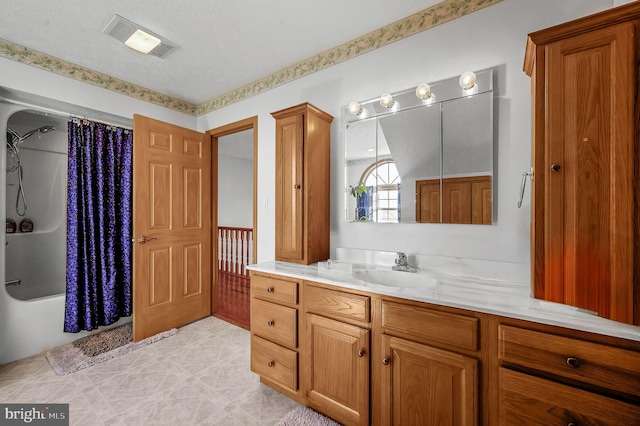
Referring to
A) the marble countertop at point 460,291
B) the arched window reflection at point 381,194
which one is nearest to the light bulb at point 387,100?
the arched window reflection at point 381,194

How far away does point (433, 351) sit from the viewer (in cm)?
124

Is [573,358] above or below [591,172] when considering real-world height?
below

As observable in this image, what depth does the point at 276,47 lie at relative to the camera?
2221 mm

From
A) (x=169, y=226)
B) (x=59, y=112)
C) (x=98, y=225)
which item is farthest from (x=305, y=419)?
(x=59, y=112)

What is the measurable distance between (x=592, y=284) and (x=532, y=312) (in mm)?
230

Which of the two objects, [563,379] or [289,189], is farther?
[289,189]

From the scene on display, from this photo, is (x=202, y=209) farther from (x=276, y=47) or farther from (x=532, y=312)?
(x=532, y=312)

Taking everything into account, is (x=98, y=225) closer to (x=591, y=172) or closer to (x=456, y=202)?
(x=456, y=202)

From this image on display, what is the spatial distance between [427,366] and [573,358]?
0.53m

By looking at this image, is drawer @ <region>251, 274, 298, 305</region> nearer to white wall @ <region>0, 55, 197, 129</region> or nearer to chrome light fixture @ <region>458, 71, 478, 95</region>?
chrome light fixture @ <region>458, 71, 478, 95</region>

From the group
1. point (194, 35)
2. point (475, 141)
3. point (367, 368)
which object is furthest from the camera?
point (194, 35)

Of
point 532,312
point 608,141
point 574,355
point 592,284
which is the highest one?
point 608,141

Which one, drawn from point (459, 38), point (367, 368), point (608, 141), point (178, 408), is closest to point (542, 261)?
point (608, 141)

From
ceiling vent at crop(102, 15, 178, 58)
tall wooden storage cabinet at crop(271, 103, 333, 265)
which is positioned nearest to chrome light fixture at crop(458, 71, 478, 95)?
tall wooden storage cabinet at crop(271, 103, 333, 265)
